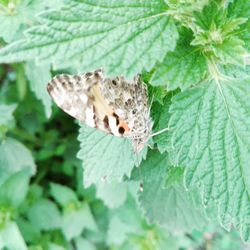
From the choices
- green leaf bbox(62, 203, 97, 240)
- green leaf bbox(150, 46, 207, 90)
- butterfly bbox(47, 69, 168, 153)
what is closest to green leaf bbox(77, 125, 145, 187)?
butterfly bbox(47, 69, 168, 153)

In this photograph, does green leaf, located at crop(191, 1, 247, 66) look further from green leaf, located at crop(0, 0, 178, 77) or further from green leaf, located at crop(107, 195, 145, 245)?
green leaf, located at crop(107, 195, 145, 245)

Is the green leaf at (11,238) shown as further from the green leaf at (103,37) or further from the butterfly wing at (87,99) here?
the green leaf at (103,37)

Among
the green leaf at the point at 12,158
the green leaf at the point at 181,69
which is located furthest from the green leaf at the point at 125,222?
the green leaf at the point at 181,69

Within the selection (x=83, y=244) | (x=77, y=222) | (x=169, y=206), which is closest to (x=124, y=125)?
(x=169, y=206)

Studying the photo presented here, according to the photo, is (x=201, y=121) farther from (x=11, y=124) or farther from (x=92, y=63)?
(x=11, y=124)

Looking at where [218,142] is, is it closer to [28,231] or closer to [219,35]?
[219,35]
